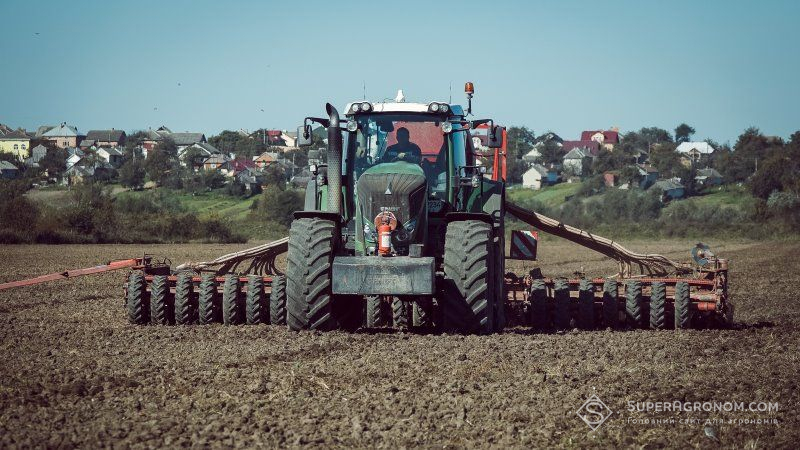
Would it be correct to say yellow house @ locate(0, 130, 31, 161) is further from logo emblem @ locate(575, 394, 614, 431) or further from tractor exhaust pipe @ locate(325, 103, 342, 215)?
logo emblem @ locate(575, 394, 614, 431)

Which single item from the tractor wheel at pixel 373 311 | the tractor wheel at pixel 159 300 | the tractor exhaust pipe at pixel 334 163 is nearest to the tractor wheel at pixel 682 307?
the tractor wheel at pixel 373 311

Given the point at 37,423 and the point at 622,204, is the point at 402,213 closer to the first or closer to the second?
the point at 37,423

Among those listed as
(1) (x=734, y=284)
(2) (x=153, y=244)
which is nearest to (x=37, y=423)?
(1) (x=734, y=284)

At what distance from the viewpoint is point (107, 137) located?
14250cm

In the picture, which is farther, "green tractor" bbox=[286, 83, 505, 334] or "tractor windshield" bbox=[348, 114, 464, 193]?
"tractor windshield" bbox=[348, 114, 464, 193]

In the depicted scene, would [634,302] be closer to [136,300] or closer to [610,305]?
[610,305]

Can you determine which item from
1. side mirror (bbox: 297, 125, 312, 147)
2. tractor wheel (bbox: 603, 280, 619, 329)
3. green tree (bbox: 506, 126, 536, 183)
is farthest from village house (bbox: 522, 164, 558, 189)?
→ side mirror (bbox: 297, 125, 312, 147)

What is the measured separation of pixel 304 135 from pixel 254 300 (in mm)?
2218

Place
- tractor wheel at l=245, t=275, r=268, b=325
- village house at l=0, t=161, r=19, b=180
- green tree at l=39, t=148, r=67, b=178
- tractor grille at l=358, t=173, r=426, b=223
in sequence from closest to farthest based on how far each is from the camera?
tractor grille at l=358, t=173, r=426, b=223, tractor wheel at l=245, t=275, r=268, b=325, village house at l=0, t=161, r=19, b=180, green tree at l=39, t=148, r=67, b=178

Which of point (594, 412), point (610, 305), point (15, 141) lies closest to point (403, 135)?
point (610, 305)

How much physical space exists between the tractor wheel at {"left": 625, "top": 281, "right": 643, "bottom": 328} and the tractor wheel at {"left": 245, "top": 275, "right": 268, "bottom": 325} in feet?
15.8

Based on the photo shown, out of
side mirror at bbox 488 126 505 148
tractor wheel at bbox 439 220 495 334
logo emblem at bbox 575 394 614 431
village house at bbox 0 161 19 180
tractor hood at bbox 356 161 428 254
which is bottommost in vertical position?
village house at bbox 0 161 19 180

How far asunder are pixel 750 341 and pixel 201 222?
3631 centimetres

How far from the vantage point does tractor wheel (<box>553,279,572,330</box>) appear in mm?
14156
